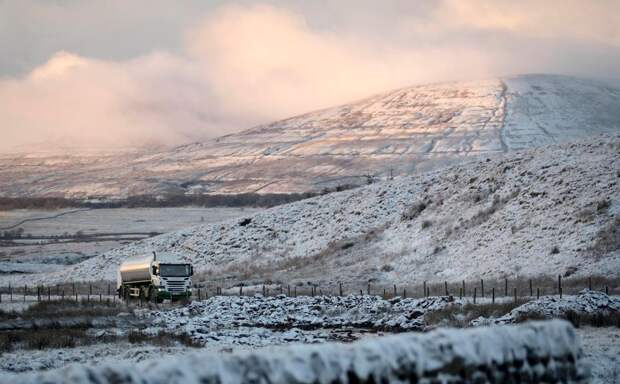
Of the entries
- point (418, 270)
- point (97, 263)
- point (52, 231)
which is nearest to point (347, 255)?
point (418, 270)

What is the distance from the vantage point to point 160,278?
46312 millimetres

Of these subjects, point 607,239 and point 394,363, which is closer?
point 394,363

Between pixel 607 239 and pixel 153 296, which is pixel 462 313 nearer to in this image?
pixel 607 239

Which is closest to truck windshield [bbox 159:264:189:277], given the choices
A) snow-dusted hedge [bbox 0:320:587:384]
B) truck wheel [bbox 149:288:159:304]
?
truck wheel [bbox 149:288:159:304]

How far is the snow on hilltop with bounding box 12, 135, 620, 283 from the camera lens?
171 feet

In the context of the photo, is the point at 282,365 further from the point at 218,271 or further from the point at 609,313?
the point at 218,271

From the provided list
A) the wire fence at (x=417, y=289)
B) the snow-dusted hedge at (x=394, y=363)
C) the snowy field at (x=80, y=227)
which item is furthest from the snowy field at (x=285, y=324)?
the snowy field at (x=80, y=227)

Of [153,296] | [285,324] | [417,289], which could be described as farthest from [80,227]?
[285,324]

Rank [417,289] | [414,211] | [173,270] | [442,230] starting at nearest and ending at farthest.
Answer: [173,270] → [417,289] → [442,230] → [414,211]

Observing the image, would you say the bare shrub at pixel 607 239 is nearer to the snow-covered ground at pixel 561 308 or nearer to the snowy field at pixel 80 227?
the snow-covered ground at pixel 561 308

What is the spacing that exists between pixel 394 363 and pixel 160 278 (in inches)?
1573

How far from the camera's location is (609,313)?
2597 cm

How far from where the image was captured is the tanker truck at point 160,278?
4634 cm

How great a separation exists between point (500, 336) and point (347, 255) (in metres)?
59.3
